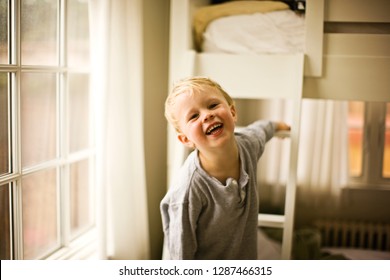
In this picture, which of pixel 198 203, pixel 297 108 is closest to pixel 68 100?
pixel 198 203

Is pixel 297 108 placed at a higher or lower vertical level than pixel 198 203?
higher

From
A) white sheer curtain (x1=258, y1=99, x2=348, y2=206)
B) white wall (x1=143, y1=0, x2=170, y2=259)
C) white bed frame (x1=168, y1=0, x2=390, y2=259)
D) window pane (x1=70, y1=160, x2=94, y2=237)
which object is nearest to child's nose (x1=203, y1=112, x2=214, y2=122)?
white bed frame (x1=168, y1=0, x2=390, y2=259)

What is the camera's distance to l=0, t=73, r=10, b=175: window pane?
3.56ft

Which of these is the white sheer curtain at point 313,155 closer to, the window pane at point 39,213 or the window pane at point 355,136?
the window pane at point 355,136

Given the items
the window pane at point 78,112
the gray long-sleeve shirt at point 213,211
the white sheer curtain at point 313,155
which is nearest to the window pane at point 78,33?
the window pane at point 78,112

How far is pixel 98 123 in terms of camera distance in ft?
4.31

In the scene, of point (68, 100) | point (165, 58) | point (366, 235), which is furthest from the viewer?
point (366, 235)

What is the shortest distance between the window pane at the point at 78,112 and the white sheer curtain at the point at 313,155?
3.03 feet

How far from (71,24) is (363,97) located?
0.99 meters

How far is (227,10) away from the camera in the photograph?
4.67 ft

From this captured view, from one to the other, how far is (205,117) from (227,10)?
53cm

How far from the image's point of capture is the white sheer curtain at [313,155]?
81.3 inches

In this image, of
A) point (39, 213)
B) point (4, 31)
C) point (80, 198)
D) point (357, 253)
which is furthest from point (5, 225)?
point (357, 253)
